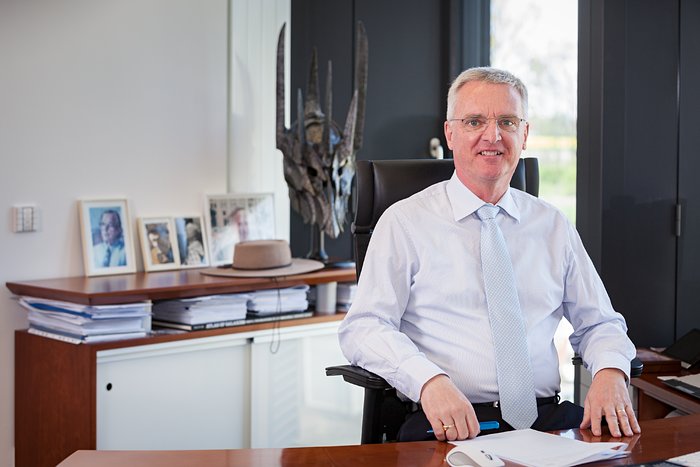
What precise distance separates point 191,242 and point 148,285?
576mm

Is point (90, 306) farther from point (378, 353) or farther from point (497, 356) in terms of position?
point (497, 356)

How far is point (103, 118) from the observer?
3410 millimetres

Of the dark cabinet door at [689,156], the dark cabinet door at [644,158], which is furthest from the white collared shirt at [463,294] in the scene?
the dark cabinet door at [689,156]

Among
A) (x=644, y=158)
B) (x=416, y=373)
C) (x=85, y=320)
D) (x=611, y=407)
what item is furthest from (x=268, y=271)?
(x=611, y=407)

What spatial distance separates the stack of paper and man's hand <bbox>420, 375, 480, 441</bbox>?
5.37ft

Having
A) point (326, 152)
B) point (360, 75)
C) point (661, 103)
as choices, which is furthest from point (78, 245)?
point (661, 103)

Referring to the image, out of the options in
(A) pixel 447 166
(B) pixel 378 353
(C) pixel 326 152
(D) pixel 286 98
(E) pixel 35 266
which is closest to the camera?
(B) pixel 378 353

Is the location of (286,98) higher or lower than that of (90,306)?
higher

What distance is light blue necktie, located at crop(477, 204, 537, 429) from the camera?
1.99m

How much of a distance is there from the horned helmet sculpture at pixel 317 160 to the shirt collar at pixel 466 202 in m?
1.47

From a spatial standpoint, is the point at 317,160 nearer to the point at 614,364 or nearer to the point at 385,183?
the point at 385,183

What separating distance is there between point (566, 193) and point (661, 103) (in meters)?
0.87

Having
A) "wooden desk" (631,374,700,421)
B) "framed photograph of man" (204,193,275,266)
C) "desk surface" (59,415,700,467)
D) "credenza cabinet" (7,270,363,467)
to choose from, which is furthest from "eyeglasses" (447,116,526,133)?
"framed photograph of man" (204,193,275,266)

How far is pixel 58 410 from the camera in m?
2.96
